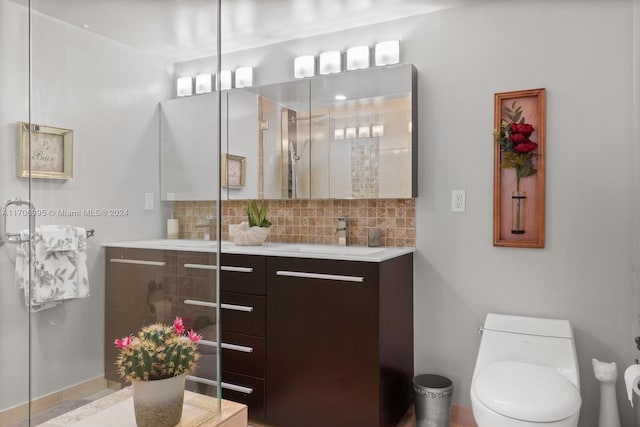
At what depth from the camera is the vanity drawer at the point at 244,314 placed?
247 cm

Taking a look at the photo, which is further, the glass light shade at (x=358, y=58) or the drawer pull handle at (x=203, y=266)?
the glass light shade at (x=358, y=58)

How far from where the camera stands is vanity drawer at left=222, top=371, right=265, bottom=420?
246 centimetres

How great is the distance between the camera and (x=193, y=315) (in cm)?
117

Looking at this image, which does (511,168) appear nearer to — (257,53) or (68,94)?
(257,53)

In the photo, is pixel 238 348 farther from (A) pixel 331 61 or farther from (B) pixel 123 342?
(A) pixel 331 61

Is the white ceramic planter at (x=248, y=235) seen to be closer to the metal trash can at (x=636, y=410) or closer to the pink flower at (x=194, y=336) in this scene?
the pink flower at (x=194, y=336)

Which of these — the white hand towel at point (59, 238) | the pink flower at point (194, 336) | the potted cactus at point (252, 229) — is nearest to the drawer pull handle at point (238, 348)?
the potted cactus at point (252, 229)

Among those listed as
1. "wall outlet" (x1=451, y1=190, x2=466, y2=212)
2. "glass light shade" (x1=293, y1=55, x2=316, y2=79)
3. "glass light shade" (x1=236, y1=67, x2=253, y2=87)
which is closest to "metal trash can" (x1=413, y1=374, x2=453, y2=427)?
"wall outlet" (x1=451, y1=190, x2=466, y2=212)

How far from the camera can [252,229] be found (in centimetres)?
284

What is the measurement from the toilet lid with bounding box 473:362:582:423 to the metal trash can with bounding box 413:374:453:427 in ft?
1.30

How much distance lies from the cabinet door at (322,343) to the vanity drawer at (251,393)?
5 cm

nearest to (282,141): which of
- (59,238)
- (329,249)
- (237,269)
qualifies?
(329,249)

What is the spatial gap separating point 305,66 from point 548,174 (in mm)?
1641

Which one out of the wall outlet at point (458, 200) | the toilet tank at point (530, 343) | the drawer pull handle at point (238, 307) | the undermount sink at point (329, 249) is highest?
the wall outlet at point (458, 200)
